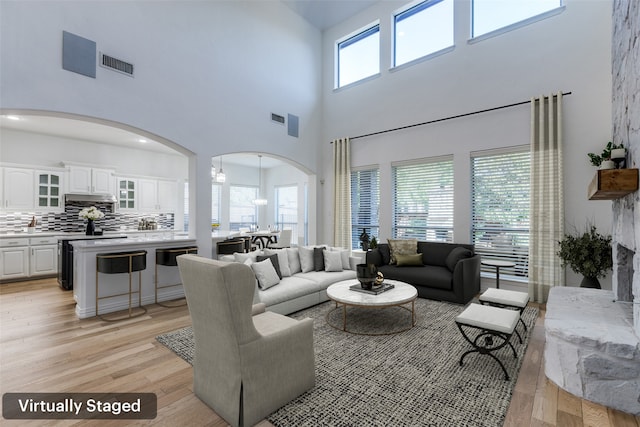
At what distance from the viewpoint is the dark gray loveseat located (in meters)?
4.22

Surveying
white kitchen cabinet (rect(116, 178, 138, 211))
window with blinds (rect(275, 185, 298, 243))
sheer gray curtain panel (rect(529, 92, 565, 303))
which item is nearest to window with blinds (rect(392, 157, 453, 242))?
sheer gray curtain panel (rect(529, 92, 565, 303))

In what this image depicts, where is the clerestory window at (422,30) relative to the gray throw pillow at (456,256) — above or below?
above

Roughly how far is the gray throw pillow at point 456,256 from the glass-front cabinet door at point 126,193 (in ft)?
24.6

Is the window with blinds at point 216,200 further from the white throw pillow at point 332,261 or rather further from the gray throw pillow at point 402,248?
the gray throw pillow at point 402,248

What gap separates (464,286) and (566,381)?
2.00m

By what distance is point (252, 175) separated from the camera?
34.3 feet

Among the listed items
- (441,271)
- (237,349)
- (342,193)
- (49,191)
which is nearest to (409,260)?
(441,271)

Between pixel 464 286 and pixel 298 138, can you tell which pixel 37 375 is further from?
pixel 298 138

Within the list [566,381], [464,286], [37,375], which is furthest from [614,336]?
[37,375]

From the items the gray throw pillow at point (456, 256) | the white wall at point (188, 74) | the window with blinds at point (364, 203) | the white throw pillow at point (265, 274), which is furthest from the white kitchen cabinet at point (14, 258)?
the gray throw pillow at point (456, 256)

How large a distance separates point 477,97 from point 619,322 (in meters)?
3.95

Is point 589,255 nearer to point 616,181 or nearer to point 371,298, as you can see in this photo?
point 616,181

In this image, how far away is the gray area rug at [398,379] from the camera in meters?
1.92

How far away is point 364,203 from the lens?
21.8ft
